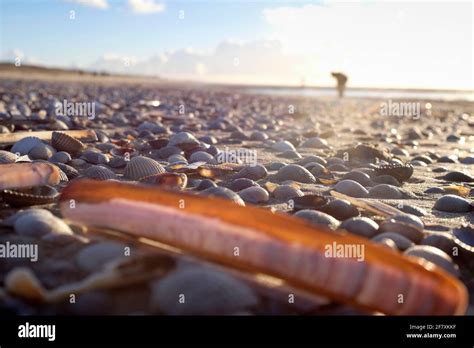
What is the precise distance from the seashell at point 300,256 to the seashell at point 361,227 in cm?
77

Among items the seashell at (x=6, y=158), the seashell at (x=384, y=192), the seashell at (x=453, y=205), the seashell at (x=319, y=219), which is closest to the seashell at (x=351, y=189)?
the seashell at (x=384, y=192)

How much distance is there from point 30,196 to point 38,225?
525 millimetres

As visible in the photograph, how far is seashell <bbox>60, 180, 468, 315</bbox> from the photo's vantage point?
4.82ft

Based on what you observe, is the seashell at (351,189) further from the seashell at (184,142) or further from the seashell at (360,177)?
the seashell at (184,142)

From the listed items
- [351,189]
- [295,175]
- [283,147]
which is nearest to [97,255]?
[351,189]

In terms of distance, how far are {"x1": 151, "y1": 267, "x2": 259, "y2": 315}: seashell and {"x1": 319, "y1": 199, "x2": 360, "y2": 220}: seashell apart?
1184 mm

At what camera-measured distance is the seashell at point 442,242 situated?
7.20 feet

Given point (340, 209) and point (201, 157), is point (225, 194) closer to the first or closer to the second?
point (340, 209)

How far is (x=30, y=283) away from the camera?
152 centimetres

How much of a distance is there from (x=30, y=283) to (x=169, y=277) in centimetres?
43

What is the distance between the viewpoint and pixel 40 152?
392 centimetres

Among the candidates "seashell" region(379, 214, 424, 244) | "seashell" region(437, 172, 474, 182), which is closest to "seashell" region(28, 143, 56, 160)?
"seashell" region(379, 214, 424, 244)

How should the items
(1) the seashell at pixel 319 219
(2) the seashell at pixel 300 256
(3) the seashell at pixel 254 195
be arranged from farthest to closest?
(3) the seashell at pixel 254 195 → (1) the seashell at pixel 319 219 → (2) the seashell at pixel 300 256

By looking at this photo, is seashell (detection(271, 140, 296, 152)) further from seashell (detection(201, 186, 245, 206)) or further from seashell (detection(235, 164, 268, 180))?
seashell (detection(201, 186, 245, 206))
